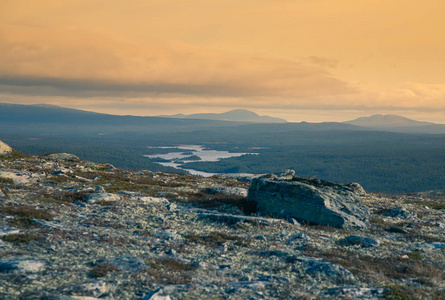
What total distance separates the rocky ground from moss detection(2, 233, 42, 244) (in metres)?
0.04

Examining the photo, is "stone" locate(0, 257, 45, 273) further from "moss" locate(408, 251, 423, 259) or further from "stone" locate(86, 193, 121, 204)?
"moss" locate(408, 251, 423, 259)

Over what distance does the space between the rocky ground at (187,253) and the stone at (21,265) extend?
33 mm

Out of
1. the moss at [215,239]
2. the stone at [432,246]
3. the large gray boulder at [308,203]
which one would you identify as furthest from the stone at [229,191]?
the stone at [432,246]

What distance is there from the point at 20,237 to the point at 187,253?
7388 millimetres

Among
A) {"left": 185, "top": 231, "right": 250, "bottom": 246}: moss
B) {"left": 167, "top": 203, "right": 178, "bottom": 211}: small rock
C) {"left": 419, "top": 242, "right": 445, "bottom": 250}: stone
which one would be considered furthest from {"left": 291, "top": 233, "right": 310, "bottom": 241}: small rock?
{"left": 167, "top": 203, "right": 178, "bottom": 211}: small rock

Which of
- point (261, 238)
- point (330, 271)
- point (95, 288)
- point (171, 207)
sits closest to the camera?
point (95, 288)

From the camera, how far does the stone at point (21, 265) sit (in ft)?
38.1

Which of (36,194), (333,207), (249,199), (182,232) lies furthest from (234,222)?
(36,194)

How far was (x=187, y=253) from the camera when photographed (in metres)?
15.9

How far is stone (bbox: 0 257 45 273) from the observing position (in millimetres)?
11618

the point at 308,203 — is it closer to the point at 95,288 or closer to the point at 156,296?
the point at 156,296

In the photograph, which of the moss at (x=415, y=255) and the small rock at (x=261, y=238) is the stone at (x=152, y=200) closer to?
the small rock at (x=261, y=238)

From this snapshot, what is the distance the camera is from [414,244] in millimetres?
21609

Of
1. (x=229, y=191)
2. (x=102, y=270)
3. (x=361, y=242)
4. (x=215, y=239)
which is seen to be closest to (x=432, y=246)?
(x=361, y=242)
